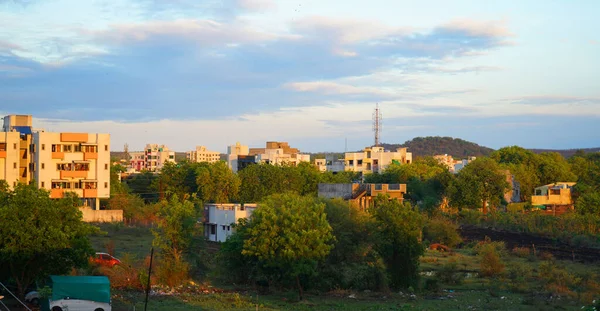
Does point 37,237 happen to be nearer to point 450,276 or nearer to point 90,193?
point 450,276

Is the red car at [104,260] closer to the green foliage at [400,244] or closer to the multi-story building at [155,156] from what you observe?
the green foliage at [400,244]

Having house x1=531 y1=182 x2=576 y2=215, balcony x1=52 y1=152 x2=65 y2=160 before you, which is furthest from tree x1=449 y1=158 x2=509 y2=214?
balcony x1=52 y1=152 x2=65 y2=160

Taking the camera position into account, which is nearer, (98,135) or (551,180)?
(98,135)

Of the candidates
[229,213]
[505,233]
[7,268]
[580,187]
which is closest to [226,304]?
[7,268]

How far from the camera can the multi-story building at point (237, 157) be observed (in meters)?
115

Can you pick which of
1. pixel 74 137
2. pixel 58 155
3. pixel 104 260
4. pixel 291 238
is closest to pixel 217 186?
pixel 74 137

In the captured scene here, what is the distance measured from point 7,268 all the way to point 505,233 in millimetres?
43754

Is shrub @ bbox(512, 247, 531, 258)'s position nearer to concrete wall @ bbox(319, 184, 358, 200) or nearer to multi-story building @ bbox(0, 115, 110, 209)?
concrete wall @ bbox(319, 184, 358, 200)

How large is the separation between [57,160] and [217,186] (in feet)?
67.0

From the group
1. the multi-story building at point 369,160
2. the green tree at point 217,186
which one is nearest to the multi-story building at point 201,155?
the multi-story building at point 369,160

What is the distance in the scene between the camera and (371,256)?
114ft

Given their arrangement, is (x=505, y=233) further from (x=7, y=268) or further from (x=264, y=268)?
(x=7, y=268)

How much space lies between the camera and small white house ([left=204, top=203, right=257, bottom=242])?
153ft

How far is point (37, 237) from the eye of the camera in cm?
2544
